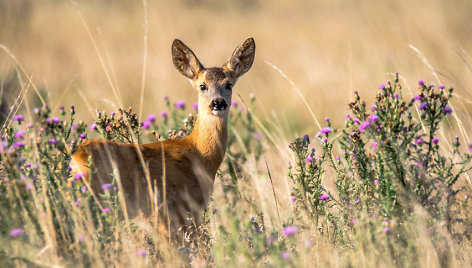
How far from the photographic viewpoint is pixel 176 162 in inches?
219

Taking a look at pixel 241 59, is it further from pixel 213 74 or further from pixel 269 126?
pixel 269 126

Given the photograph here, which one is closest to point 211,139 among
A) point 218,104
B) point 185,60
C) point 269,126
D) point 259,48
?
point 218,104

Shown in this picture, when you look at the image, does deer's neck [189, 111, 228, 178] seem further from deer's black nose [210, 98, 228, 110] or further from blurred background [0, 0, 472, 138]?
blurred background [0, 0, 472, 138]

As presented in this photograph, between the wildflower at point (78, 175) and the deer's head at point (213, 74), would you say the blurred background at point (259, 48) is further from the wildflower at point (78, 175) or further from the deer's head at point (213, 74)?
the wildflower at point (78, 175)

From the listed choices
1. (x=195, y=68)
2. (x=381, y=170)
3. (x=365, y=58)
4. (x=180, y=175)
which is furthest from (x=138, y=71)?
(x=381, y=170)

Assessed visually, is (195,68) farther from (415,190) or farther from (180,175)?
(415,190)

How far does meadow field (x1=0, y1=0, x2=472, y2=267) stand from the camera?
4.29 m

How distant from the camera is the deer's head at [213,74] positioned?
6020 mm

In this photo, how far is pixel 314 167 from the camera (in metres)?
5.23

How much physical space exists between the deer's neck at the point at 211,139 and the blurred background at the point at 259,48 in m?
3.65

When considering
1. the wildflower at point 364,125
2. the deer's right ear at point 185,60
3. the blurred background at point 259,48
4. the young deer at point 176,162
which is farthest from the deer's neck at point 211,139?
the blurred background at point 259,48

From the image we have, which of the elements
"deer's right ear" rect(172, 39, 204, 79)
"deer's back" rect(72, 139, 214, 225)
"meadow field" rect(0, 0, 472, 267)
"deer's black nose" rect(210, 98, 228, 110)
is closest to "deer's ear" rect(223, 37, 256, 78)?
"deer's right ear" rect(172, 39, 204, 79)

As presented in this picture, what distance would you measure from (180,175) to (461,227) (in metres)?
2.32

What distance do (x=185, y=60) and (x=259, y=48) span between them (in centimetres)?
877
